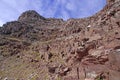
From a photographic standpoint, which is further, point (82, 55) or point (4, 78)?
point (4, 78)

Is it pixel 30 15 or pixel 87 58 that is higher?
pixel 30 15

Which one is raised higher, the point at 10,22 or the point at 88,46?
the point at 10,22

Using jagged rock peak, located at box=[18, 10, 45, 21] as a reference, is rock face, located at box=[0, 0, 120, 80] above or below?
below

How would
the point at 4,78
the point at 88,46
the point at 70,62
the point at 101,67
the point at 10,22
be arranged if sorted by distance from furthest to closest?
the point at 10,22 < the point at 4,78 < the point at 70,62 < the point at 88,46 < the point at 101,67

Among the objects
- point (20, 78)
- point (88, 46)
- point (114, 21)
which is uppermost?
point (114, 21)

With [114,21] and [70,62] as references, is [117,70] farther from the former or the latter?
[70,62]

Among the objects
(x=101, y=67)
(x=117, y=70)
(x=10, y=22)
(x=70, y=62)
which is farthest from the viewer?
(x=10, y=22)

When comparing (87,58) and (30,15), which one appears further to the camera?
(30,15)

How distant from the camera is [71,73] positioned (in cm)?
2381

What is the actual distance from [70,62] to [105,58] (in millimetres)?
6234

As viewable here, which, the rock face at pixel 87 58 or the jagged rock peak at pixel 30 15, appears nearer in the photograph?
the rock face at pixel 87 58

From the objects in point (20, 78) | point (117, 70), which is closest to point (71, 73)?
point (117, 70)

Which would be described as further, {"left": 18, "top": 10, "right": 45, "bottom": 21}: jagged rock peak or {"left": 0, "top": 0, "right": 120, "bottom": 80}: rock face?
{"left": 18, "top": 10, "right": 45, "bottom": 21}: jagged rock peak

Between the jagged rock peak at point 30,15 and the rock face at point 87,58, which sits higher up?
the jagged rock peak at point 30,15
